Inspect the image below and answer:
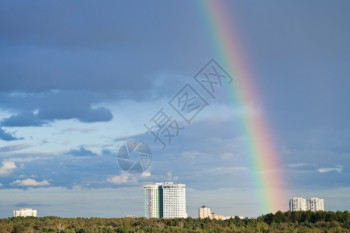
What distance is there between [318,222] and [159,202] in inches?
3446

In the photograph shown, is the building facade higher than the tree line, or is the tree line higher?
the building facade

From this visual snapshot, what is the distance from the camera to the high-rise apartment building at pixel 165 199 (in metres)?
139

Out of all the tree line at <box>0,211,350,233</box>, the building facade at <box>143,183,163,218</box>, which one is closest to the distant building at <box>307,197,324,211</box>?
the building facade at <box>143,183,163,218</box>

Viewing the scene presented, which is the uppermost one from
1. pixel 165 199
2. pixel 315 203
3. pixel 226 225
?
pixel 165 199

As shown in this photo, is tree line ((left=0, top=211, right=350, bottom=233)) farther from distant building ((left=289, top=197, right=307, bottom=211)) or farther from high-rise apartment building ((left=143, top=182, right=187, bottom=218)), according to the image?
high-rise apartment building ((left=143, top=182, right=187, bottom=218))

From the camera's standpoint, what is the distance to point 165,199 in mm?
144125

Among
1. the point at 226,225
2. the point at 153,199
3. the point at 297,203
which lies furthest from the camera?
the point at 153,199

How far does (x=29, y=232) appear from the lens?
59.9 m

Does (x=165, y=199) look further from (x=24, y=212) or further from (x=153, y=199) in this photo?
(x=24, y=212)

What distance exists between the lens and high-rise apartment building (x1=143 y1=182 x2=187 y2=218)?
139 m

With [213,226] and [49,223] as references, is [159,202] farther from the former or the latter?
[213,226]

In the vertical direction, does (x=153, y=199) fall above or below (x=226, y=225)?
above

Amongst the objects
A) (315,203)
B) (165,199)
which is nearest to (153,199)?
(165,199)

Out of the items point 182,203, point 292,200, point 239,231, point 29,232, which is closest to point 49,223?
point 29,232
